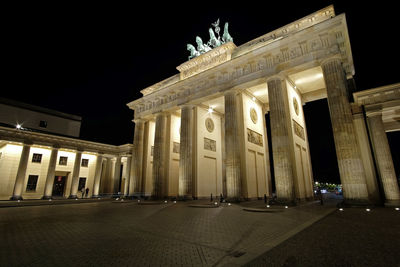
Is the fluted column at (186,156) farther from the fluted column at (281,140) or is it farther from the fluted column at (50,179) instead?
the fluted column at (50,179)

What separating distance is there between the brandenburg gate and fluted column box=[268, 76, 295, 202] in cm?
7

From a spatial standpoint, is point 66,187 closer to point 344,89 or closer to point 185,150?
point 185,150

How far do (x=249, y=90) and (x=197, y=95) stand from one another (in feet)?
17.4

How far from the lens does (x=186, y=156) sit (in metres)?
20.3

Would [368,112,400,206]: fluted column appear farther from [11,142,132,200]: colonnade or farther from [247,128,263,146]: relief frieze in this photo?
[11,142,132,200]: colonnade

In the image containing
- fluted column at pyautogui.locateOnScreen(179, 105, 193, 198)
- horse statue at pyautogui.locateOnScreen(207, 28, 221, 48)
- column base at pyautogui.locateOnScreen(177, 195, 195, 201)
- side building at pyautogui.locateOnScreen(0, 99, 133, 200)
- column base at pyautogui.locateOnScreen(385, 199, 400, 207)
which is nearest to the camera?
column base at pyautogui.locateOnScreen(385, 199, 400, 207)

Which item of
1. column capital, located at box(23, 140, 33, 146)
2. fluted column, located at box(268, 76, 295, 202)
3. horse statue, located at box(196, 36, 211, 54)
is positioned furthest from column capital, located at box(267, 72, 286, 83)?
column capital, located at box(23, 140, 33, 146)

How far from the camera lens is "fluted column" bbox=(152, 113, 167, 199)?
21906mm

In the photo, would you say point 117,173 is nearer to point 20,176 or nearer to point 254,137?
point 20,176

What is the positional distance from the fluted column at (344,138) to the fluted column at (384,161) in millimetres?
1644

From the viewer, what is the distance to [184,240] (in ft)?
17.1

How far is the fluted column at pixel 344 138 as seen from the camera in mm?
11781

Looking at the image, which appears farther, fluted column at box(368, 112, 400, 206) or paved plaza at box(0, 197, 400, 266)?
fluted column at box(368, 112, 400, 206)

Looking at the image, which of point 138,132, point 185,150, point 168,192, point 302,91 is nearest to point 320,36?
point 302,91
